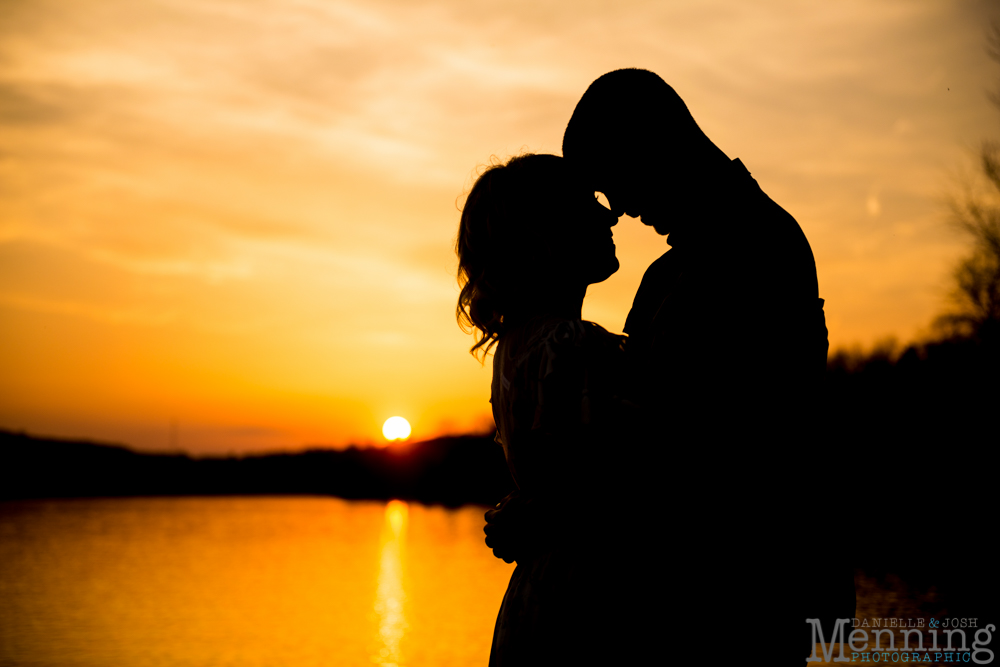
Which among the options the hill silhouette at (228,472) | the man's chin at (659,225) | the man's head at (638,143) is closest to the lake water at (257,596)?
the man's chin at (659,225)

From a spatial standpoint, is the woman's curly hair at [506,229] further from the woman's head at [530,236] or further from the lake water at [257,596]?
the lake water at [257,596]

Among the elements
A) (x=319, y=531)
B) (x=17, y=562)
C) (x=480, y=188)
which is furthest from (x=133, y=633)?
(x=319, y=531)

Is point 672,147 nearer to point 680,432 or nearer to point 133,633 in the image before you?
point 680,432

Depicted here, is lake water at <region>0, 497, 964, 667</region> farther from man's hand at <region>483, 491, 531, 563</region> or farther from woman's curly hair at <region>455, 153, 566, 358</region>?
woman's curly hair at <region>455, 153, 566, 358</region>

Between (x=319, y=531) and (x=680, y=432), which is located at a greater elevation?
(x=680, y=432)

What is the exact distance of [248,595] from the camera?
1613 inches

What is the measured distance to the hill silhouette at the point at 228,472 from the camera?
116 m

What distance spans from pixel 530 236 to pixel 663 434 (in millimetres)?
686

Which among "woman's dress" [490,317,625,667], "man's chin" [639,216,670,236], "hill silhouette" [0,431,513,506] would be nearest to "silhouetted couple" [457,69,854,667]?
"woman's dress" [490,317,625,667]

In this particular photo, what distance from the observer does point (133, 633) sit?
32.4 metres

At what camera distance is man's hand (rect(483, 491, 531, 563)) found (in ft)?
7.50

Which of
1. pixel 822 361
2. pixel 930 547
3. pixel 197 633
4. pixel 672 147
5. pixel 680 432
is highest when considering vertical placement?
pixel 672 147

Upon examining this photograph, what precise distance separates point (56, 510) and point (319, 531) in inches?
1939

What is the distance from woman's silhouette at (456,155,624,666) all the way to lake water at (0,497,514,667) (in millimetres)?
25722
